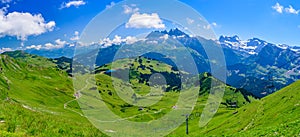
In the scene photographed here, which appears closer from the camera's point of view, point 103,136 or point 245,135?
point 103,136

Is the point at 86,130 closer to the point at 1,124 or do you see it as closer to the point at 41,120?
the point at 41,120

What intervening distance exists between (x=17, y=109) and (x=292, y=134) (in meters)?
23.7

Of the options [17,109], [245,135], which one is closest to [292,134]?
[245,135]

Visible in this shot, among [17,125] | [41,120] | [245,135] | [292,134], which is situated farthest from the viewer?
[245,135]

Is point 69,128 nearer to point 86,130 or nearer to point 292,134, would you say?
point 86,130

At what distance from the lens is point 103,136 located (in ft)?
81.6

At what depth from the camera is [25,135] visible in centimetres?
1942

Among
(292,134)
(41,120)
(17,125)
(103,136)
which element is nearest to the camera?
(17,125)

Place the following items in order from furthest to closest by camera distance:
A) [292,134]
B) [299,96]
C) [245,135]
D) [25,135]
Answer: [299,96] < [245,135] < [292,134] < [25,135]

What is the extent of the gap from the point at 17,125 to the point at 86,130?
5121mm

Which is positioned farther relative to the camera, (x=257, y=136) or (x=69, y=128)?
(x=257, y=136)

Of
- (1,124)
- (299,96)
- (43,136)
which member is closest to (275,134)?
(43,136)

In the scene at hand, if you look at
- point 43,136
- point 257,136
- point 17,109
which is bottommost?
point 257,136

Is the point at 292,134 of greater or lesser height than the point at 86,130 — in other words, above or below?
below
